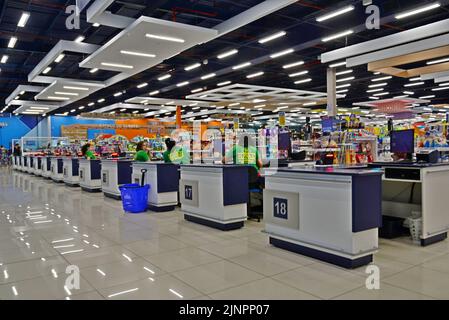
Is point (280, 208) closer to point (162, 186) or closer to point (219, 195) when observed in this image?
point (219, 195)

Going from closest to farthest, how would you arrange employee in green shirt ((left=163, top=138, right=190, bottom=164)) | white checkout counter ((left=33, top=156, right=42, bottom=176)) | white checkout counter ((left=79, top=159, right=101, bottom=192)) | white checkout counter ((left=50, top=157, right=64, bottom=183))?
employee in green shirt ((left=163, top=138, right=190, bottom=164)) < white checkout counter ((left=79, top=159, right=101, bottom=192)) < white checkout counter ((left=50, top=157, right=64, bottom=183)) < white checkout counter ((left=33, top=156, right=42, bottom=176))

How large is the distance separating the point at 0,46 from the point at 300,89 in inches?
574

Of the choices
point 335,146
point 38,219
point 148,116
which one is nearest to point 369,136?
point 335,146

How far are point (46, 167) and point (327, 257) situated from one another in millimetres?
14165

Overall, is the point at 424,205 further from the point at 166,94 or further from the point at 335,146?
the point at 166,94

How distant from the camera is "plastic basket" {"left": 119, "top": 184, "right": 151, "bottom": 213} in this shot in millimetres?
6668

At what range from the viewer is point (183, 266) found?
3.64 metres

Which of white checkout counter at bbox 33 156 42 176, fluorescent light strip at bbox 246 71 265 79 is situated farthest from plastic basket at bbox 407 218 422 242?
white checkout counter at bbox 33 156 42 176

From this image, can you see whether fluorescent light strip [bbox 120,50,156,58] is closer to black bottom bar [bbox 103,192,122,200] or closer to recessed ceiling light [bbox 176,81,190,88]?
black bottom bar [bbox 103,192,122,200]

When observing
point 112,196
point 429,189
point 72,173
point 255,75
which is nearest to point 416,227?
point 429,189

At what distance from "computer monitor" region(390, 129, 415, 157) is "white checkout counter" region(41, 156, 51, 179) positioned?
44.5 ft

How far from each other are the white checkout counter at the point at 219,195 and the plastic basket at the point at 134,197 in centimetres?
138

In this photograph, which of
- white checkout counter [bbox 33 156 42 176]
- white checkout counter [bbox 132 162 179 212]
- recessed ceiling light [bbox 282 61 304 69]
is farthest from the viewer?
white checkout counter [bbox 33 156 42 176]

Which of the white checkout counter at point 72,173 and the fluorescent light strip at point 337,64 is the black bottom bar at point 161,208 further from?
the fluorescent light strip at point 337,64
